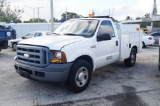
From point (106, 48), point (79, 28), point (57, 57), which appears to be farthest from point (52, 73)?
point (106, 48)

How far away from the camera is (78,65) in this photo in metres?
4.71

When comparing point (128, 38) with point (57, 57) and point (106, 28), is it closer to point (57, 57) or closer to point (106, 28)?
point (106, 28)

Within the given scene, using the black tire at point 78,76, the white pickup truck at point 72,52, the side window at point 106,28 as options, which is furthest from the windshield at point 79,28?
the black tire at point 78,76

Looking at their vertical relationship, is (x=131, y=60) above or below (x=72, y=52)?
below

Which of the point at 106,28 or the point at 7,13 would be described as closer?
the point at 106,28

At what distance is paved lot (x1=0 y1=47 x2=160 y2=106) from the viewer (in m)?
4.41

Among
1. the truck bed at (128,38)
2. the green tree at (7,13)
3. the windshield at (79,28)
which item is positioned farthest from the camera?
the green tree at (7,13)

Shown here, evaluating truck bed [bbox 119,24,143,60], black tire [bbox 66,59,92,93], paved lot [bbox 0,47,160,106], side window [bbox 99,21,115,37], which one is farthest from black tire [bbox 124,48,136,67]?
black tire [bbox 66,59,92,93]

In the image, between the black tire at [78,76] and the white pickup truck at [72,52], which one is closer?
the white pickup truck at [72,52]

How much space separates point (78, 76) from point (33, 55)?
1.23 m

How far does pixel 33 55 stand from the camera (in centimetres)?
461

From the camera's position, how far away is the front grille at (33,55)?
4418mm

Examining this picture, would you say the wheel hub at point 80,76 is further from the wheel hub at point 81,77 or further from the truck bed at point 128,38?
the truck bed at point 128,38

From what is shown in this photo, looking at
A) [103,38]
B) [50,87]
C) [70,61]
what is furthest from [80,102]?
[103,38]
